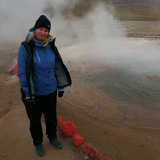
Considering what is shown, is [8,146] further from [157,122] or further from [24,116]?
[157,122]

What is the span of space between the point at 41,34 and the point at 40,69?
0.39 m

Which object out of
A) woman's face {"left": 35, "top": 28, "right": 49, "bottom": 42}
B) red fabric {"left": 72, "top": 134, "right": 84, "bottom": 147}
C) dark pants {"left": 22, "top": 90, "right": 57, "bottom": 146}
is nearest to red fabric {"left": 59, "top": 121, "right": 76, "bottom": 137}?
red fabric {"left": 72, "top": 134, "right": 84, "bottom": 147}

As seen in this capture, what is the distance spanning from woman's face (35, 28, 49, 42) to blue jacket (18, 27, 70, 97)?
0.20ft

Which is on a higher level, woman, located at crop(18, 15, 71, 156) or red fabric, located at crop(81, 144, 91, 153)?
woman, located at crop(18, 15, 71, 156)

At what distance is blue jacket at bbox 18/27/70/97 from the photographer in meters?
1.99

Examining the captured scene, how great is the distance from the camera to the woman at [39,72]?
1.99 m

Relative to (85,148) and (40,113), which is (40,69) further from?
(85,148)

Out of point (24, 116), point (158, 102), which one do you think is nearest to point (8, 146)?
point (24, 116)

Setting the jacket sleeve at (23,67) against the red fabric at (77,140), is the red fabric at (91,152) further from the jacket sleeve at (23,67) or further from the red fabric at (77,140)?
the jacket sleeve at (23,67)

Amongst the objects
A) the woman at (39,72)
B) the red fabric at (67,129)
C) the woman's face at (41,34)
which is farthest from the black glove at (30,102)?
the red fabric at (67,129)

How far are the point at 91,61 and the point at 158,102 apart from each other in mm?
3282

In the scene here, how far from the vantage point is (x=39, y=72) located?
6.85 feet

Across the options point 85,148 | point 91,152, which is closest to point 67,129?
point 85,148

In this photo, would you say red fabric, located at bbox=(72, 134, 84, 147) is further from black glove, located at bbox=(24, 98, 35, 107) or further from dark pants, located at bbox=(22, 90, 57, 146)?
black glove, located at bbox=(24, 98, 35, 107)
